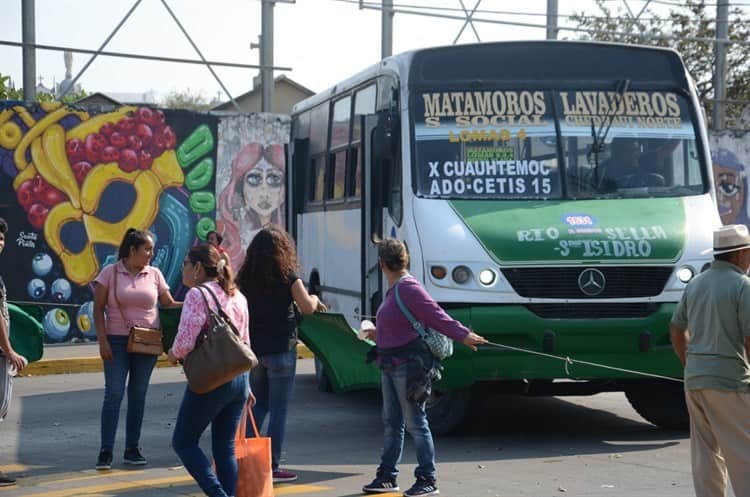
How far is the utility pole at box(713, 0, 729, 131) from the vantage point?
23.7m

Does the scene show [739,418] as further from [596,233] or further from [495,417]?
[495,417]

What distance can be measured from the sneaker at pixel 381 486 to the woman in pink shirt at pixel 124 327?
1947 mm

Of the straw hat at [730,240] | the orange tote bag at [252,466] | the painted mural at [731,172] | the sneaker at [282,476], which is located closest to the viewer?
the straw hat at [730,240]

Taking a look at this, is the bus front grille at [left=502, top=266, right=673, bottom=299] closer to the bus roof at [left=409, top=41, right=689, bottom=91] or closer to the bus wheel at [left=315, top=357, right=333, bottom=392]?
the bus roof at [left=409, top=41, right=689, bottom=91]

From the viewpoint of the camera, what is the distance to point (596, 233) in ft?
35.1

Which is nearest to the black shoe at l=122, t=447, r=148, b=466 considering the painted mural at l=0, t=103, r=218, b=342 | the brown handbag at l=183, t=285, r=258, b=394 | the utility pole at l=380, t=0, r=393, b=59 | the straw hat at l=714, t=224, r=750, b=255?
the brown handbag at l=183, t=285, r=258, b=394

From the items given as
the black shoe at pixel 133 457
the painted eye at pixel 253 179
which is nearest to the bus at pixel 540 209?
the black shoe at pixel 133 457

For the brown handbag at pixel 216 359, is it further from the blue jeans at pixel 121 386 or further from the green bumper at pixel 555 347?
the green bumper at pixel 555 347

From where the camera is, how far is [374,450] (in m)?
10.5

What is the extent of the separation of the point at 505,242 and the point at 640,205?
127 centimetres

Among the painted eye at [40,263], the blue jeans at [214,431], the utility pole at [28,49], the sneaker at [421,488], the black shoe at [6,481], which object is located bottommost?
the black shoe at [6,481]

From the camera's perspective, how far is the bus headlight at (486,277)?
34.6 feet

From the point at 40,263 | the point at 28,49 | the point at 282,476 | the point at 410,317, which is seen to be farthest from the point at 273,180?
the point at 410,317

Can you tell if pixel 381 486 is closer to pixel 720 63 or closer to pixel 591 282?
pixel 591 282
